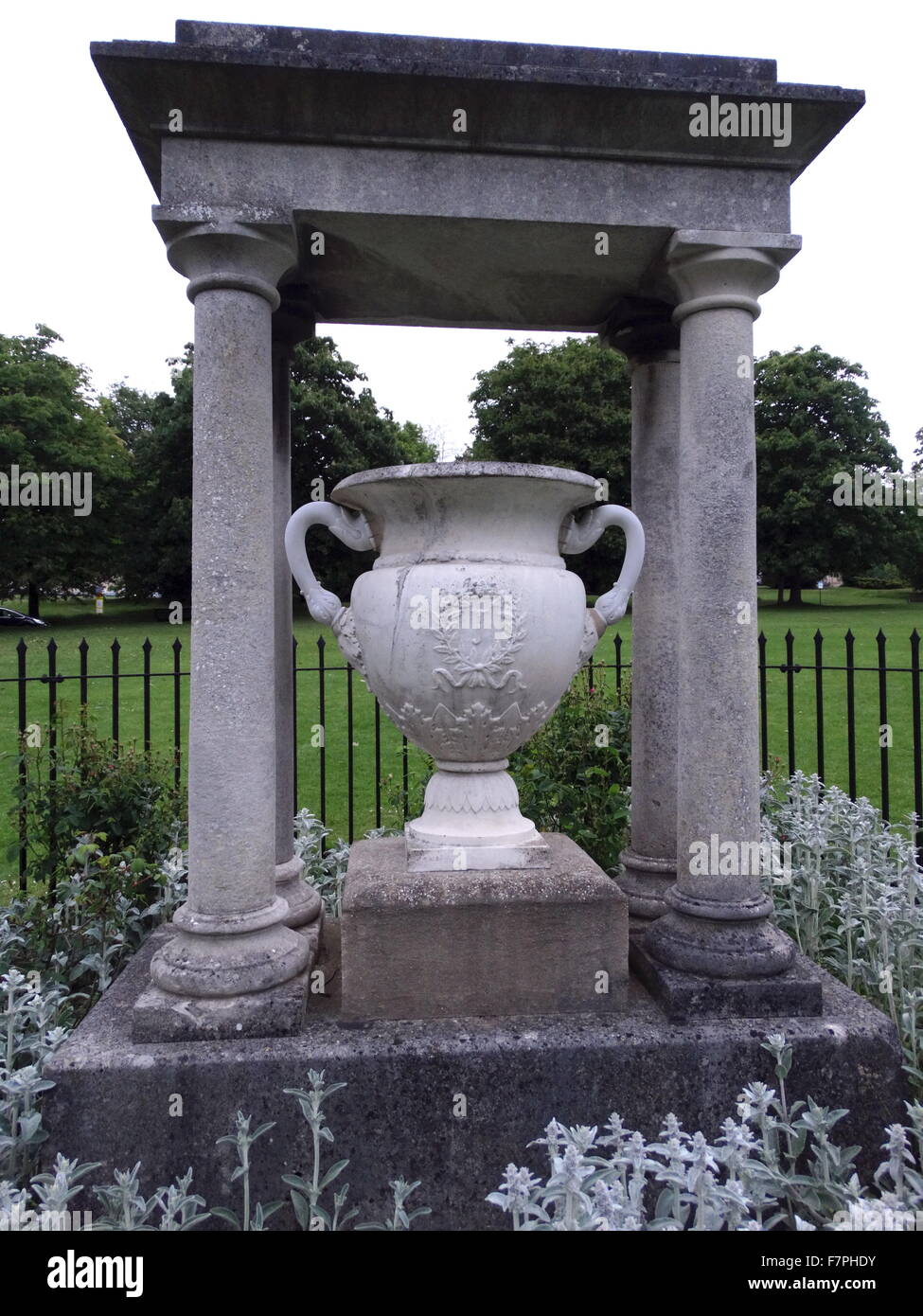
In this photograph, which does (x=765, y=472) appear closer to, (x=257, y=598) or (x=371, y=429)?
(x=371, y=429)

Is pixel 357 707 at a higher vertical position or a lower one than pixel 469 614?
lower

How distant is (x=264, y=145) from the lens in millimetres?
3043

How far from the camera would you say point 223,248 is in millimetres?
3012

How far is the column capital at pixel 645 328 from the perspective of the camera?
3.91 metres

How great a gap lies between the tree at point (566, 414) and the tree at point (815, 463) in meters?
5.75

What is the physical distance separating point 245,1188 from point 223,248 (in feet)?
→ 10.3

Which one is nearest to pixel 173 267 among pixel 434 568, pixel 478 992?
pixel 434 568

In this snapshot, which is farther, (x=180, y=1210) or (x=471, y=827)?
(x=471, y=827)

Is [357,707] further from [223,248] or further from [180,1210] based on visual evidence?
[180,1210]

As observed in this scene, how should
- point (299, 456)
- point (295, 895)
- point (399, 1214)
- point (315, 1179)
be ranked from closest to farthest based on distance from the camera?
1. point (399, 1214)
2. point (315, 1179)
3. point (295, 895)
4. point (299, 456)

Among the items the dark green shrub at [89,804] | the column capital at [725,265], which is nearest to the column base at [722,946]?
the column capital at [725,265]

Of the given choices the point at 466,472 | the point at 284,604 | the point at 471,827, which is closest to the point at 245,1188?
the point at 471,827

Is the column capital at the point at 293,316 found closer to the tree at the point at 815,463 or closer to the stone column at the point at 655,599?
the stone column at the point at 655,599
